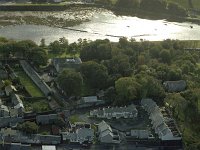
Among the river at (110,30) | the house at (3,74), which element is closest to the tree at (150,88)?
the house at (3,74)

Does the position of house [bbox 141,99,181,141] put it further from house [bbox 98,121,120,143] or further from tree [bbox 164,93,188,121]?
house [bbox 98,121,120,143]

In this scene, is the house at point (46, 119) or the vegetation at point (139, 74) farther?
the vegetation at point (139, 74)

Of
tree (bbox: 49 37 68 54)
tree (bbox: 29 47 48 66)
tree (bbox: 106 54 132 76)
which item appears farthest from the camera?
tree (bbox: 49 37 68 54)

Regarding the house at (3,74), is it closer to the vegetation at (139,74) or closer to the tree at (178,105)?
the vegetation at (139,74)

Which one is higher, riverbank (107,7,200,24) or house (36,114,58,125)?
riverbank (107,7,200,24)

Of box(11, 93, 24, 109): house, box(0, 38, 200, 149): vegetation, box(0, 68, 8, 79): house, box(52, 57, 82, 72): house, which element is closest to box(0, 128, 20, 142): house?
box(11, 93, 24, 109): house

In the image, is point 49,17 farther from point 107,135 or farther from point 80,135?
point 107,135
